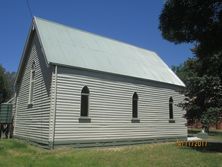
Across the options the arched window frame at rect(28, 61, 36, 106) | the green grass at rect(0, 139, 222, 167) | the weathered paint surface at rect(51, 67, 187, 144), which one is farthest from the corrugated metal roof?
the green grass at rect(0, 139, 222, 167)

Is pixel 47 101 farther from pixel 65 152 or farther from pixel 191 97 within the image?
pixel 191 97

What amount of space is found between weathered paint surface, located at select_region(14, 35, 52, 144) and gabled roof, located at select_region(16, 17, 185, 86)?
1127 millimetres

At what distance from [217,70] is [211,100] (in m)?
1.90

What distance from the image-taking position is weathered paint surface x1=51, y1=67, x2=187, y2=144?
19.2 m

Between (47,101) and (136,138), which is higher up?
(47,101)

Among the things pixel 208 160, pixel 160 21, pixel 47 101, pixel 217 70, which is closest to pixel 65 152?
pixel 47 101

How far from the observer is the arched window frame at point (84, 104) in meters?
20.1

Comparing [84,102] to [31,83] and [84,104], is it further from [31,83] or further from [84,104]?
[31,83]

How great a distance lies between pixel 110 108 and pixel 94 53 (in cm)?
419

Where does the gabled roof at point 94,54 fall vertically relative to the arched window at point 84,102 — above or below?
above

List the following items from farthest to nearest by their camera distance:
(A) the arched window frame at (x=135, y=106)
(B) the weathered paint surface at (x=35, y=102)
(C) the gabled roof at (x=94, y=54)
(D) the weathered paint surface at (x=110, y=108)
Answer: (A) the arched window frame at (x=135, y=106)
(C) the gabled roof at (x=94, y=54)
(B) the weathered paint surface at (x=35, y=102)
(D) the weathered paint surface at (x=110, y=108)

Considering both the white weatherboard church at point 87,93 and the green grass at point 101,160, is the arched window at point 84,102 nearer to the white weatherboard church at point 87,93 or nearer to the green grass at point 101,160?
the white weatherboard church at point 87,93

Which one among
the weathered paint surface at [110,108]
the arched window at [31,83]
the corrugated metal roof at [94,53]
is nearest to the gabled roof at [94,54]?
the corrugated metal roof at [94,53]

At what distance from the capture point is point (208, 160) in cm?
A: 1468
